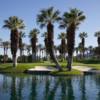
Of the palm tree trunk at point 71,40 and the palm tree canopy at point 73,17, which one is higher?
the palm tree canopy at point 73,17

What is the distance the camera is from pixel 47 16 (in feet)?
240

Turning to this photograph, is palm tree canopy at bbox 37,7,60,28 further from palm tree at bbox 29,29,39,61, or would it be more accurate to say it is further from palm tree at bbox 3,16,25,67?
palm tree at bbox 29,29,39,61

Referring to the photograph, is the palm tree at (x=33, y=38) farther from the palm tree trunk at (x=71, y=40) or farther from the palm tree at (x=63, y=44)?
the palm tree trunk at (x=71, y=40)

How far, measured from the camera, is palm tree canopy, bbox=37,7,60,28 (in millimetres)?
72688

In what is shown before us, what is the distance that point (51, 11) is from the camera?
72.6 m

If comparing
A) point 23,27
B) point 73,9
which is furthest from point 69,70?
point 23,27

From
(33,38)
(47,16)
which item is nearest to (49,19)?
(47,16)

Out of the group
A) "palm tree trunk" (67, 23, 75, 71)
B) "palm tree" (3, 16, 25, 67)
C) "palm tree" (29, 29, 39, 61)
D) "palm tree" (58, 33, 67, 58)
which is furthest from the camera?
"palm tree" (58, 33, 67, 58)

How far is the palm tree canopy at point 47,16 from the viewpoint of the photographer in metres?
72.7

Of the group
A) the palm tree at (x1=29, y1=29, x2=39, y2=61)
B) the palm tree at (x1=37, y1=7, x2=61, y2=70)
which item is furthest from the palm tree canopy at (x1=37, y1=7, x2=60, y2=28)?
the palm tree at (x1=29, y1=29, x2=39, y2=61)

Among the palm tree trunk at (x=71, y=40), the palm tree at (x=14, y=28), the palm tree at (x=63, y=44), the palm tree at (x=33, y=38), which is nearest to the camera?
the palm tree trunk at (x=71, y=40)

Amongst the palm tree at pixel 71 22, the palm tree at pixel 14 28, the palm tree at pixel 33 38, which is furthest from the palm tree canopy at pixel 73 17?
the palm tree at pixel 33 38

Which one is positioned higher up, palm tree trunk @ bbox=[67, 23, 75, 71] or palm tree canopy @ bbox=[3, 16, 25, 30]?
palm tree canopy @ bbox=[3, 16, 25, 30]

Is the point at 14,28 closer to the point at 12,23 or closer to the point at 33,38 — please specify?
the point at 12,23
